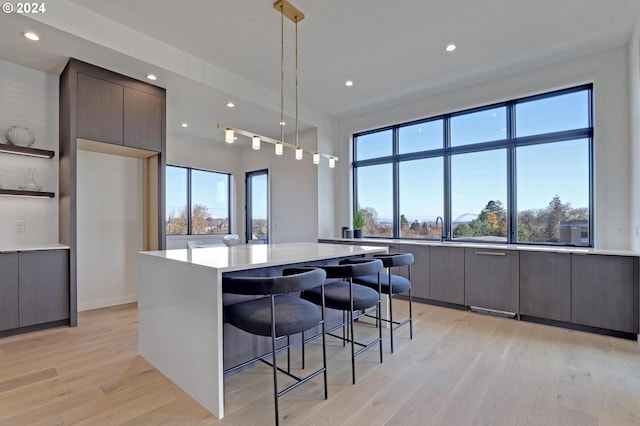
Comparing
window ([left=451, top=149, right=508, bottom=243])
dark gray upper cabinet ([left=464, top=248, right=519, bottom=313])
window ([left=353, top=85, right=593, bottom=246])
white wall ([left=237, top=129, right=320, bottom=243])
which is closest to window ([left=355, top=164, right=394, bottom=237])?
window ([left=353, top=85, right=593, bottom=246])

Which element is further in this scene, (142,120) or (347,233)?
(347,233)

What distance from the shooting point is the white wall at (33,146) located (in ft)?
11.2

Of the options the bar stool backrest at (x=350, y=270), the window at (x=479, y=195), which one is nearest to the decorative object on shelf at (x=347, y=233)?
the window at (x=479, y=195)

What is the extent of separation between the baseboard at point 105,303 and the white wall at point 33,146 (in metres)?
0.94

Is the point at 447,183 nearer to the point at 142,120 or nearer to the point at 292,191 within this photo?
the point at 292,191

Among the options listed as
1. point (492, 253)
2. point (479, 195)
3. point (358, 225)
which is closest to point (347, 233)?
point (358, 225)

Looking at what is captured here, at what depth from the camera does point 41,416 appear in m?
1.87

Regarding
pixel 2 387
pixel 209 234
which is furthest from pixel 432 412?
pixel 209 234

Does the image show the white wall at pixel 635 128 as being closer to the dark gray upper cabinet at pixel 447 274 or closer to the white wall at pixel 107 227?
the dark gray upper cabinet at pixel 447 274

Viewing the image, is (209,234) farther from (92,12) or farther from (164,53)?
(92,12)

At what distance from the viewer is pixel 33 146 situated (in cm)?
354

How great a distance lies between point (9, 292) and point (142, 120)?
89.6 inches

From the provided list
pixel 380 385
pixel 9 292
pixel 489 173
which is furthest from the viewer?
pixel 489 173

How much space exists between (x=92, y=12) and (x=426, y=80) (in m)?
3.96
